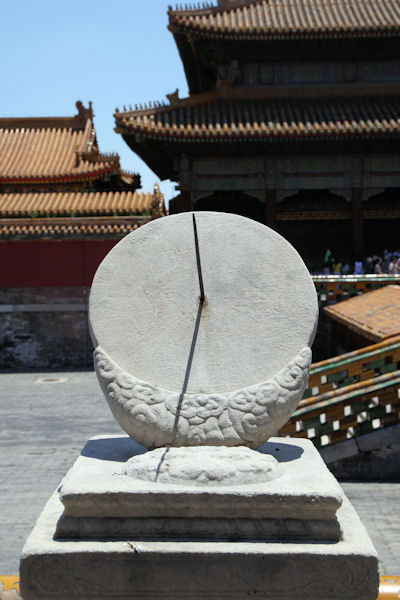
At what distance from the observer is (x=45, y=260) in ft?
54.7

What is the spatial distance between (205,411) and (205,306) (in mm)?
591

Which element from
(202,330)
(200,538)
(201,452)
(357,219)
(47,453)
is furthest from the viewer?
(357,219)

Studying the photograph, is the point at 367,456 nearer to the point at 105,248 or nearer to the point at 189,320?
the point at 189,320

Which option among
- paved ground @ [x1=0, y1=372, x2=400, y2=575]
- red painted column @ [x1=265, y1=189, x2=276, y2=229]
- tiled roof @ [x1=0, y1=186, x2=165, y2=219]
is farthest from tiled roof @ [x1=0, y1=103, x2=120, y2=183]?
paved ground @ [x1=0, y1=372, x2=400, y2=575]

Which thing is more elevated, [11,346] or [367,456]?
[367,456]

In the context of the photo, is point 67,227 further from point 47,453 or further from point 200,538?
point 200,538

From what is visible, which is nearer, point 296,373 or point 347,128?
point 296,373

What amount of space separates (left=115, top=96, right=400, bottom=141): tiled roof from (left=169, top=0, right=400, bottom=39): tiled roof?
1.61 metres

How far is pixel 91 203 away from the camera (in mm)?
16875

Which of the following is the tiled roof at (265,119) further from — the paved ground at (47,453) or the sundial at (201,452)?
the sundial at (201,452)

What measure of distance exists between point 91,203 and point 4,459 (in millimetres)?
9303

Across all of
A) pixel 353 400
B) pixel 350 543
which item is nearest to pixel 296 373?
pixel 350 543

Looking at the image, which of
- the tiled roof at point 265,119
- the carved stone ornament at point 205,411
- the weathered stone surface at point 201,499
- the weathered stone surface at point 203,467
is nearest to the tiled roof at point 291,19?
the tiled roof at point 265,119

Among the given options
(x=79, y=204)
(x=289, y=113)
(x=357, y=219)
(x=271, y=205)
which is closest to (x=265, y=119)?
(x=289, y=113)
